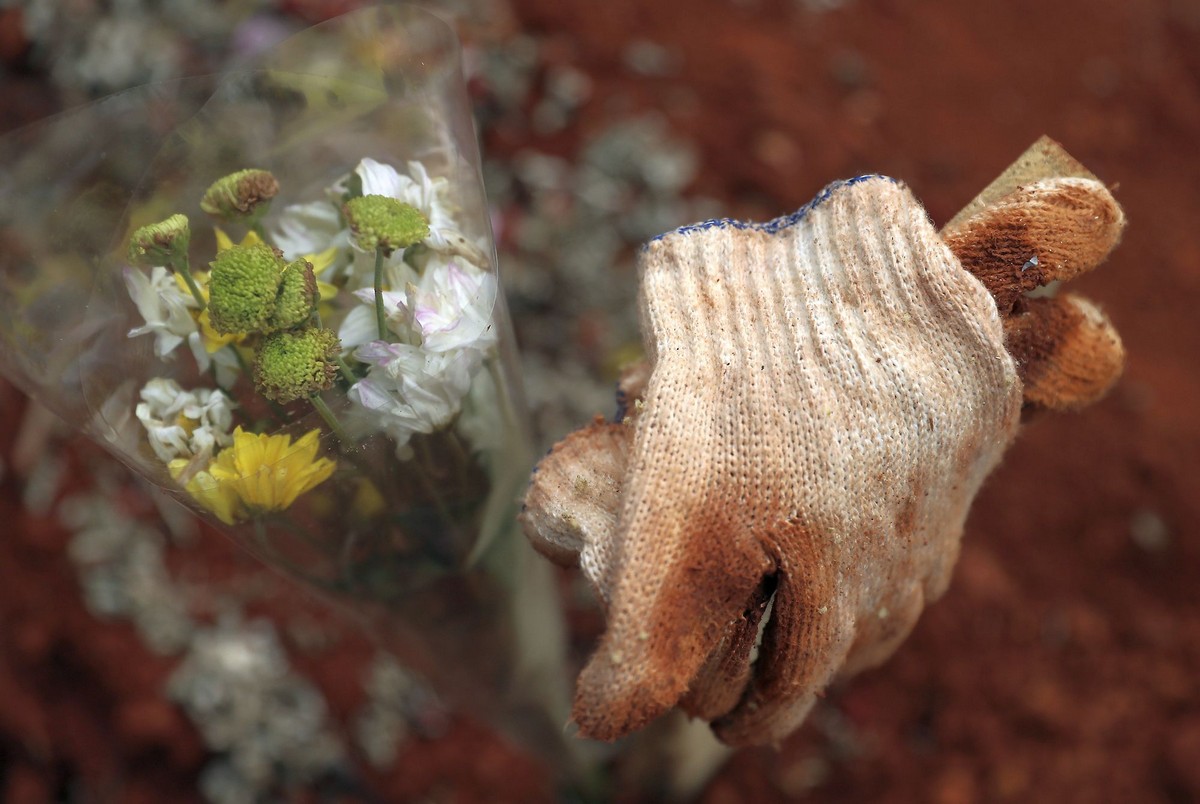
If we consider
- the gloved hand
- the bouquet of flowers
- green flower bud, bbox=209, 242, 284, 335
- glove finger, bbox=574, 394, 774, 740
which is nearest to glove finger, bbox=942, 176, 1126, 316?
the gloved hand

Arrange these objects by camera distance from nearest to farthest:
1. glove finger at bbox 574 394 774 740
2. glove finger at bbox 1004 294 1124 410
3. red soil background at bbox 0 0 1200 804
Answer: glove finger at bbox 574 394 774 740 < glove finger at bbox 1004 294 1124 410 < red soil background at bbox 0 0 1200 804

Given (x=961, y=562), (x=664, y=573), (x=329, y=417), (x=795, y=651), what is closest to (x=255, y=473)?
(x=329, y=417)

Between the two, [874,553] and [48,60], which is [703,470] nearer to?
[874,553]

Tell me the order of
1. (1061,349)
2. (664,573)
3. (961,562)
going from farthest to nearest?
1. (961,562)
2. (1061,349)
3. (664,573)

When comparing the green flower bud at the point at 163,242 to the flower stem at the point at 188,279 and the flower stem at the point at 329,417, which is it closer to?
the flower stem at the point at 188,279

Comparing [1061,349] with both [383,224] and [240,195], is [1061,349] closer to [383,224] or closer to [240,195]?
[383,224]

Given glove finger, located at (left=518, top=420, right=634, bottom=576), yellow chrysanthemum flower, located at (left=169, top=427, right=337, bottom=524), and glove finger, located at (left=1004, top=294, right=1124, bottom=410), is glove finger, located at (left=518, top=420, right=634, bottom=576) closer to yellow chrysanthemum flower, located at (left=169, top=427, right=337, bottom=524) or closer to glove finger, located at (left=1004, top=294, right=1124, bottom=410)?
yellow chrysanthemum flower, located at (left=169, top=427, right=337, bottom=524)

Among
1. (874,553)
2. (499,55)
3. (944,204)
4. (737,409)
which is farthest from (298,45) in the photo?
(944,204)

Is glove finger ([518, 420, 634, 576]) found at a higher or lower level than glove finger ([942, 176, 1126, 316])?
lower
